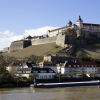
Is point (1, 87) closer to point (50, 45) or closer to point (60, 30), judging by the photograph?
point (50, 45)

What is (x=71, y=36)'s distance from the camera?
75.8m

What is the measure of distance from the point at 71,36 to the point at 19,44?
802 inches

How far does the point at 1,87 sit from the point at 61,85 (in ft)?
25.6

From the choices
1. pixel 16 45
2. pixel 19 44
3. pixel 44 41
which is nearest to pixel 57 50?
pixel 44 41

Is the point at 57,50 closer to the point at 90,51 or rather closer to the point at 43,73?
the point at 90,51

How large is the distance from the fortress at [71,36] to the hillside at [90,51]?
76.2 inches

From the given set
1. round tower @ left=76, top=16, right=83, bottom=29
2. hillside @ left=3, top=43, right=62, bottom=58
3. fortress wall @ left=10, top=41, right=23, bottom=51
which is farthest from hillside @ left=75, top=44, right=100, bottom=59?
fortress wall @ left=10, top=41, right=23, bottom=51

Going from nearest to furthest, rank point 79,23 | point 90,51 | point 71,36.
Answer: point 90,51
point 71,36
point 79,23

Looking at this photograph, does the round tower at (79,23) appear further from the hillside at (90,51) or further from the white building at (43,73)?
the white building at (43,73)

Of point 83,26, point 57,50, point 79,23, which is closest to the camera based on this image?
point 57,50

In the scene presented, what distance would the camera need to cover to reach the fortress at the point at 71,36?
246ft

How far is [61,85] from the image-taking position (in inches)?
1521

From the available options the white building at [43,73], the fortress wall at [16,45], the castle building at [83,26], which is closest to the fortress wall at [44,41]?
the castle building at [83,26]

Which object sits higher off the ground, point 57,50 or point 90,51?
point 57,50
